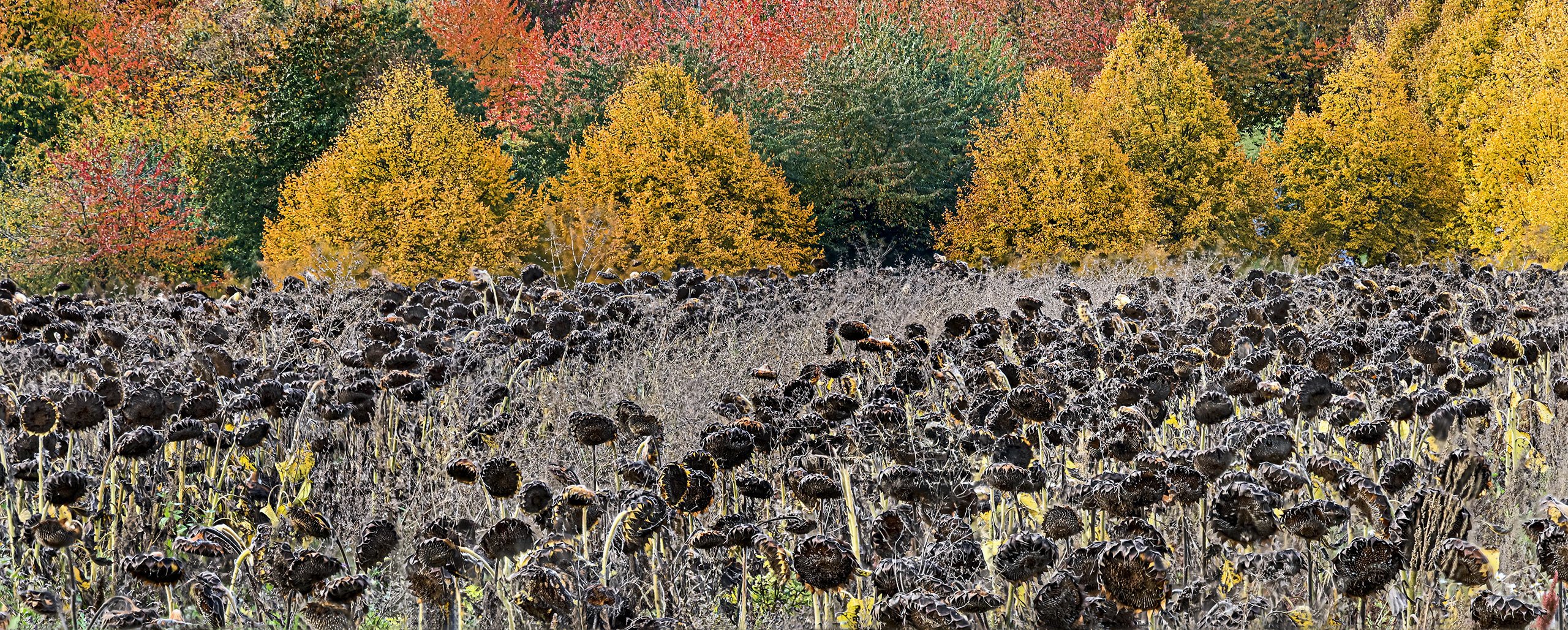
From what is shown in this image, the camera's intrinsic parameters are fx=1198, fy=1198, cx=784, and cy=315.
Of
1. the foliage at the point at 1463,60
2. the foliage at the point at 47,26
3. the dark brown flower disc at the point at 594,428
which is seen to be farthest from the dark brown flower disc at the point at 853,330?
the foliage at the point at 47,26

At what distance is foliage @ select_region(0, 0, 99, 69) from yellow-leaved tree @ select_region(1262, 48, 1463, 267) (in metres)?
26.7

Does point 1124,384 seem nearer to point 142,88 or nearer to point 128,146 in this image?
point 128,146

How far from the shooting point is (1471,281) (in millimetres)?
7551

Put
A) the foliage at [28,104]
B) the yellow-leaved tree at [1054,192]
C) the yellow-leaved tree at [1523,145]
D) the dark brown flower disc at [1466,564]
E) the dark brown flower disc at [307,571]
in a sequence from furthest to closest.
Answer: the foliage at [28,104], the yellow-leaved tree at [1054,192], the yellow-leaved tree at [1523,145], the dark brown flower disc at [307,571], the dark brown flower disc at [1466,564]

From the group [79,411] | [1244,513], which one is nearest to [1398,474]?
[1244,513]

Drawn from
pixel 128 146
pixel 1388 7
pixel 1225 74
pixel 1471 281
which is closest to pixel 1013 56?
pixel 1225 74

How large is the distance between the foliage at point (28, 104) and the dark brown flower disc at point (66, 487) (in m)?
24.3

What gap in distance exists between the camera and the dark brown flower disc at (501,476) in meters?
2.72

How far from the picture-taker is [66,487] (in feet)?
9.18

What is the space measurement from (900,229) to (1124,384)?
62.0ft

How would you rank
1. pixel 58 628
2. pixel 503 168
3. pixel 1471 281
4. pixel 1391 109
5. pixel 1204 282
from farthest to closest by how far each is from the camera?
1. pixel 1391 109
2. pixel 503 168
3. pixel 1204 282
4. pixel 1471 281
5. pixel 58 628

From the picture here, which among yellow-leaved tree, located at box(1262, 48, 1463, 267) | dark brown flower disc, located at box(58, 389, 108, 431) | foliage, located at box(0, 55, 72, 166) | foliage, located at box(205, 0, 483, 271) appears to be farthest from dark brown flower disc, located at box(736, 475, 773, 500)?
foliage, located at box(0, 55, 72, 166)

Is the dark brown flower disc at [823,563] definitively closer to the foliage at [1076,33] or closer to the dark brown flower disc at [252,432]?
the dark brown flower disc at [252,432]

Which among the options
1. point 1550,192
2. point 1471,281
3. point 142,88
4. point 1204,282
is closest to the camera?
point 1471,281
